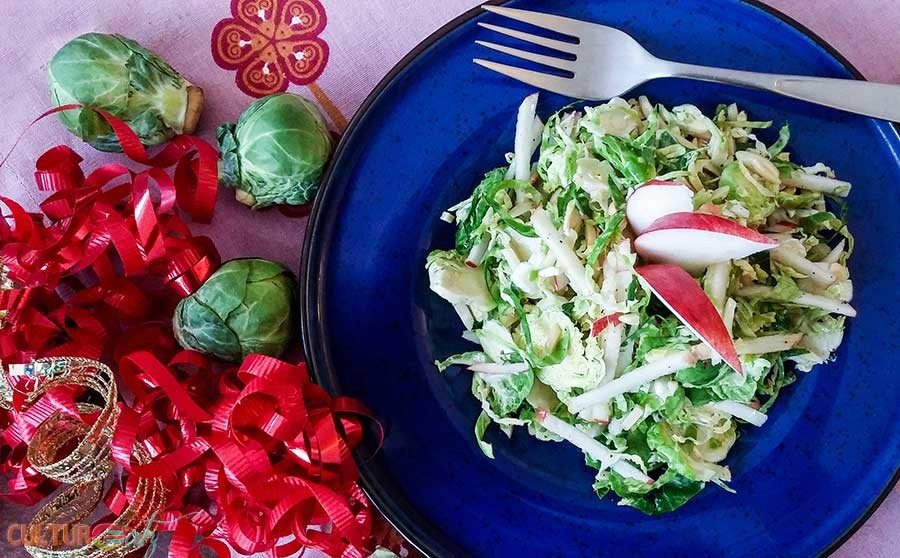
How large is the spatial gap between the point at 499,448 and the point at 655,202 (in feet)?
1.76

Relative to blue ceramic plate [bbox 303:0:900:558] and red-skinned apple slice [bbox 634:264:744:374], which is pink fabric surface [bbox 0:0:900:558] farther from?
red-skinned apple slice [bbox 634:264:744:374]

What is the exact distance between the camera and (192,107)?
160 cm

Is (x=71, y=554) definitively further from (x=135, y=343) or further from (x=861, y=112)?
(x=861, y=112)

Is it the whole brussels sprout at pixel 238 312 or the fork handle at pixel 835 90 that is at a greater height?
the fork handle at pixel 835 90

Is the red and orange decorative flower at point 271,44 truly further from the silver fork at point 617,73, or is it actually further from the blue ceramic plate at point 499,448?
the silver fork at point 617,73

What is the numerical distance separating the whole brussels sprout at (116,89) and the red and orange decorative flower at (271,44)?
118 mm

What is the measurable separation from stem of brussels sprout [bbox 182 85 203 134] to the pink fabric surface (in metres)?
0.04

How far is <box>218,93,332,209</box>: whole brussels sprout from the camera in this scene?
150 cm

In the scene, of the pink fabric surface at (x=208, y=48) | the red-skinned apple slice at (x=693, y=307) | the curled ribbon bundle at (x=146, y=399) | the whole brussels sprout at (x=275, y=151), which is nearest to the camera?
the red-skinned apple slice at (x=693, y=307)

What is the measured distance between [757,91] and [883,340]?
19.7 inches

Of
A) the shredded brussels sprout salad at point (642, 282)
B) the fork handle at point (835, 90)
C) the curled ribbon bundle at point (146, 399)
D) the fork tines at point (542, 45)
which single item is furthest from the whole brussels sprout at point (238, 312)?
the fork handle at point (835, 90)

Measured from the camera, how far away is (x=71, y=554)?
4.69ft

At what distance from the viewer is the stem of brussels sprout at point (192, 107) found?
5.24 feet

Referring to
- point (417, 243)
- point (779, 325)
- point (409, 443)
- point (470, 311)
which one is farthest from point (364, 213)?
point (779, 325)
